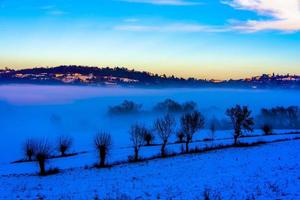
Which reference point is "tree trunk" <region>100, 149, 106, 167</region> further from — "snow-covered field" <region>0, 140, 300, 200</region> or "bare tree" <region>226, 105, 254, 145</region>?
"bare tree" <region>226, 105, 254, 145</region>

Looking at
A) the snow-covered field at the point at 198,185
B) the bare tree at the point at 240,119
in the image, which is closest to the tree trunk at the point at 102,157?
the snow-covered field at the point at 198,185

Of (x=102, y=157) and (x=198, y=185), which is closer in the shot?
(x=198, y=185)

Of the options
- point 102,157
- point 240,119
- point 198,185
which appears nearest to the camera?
point 198,185

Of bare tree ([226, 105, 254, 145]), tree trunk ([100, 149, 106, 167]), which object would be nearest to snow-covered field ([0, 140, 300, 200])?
tree trunk ([100, 149, 106, 167])

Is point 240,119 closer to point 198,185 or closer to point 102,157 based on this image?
point 102,157

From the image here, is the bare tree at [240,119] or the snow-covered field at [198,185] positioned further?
the bare tree at [240,119]

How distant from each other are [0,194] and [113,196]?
459 inches

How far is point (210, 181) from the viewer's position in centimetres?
3338

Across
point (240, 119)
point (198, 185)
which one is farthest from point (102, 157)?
point (240, 119)

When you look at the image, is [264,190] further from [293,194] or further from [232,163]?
[232,163]

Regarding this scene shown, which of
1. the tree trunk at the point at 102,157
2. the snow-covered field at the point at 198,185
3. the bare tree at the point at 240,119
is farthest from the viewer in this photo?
the bare tree at the point at 240,119

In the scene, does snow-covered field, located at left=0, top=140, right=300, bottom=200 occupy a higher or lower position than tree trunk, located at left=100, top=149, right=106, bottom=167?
higher

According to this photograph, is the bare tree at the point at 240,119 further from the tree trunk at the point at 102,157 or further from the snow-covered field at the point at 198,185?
the snow-covered field at the point at 198,185

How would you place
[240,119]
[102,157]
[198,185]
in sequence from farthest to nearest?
[240,119] < [102,157] < [198,185]
